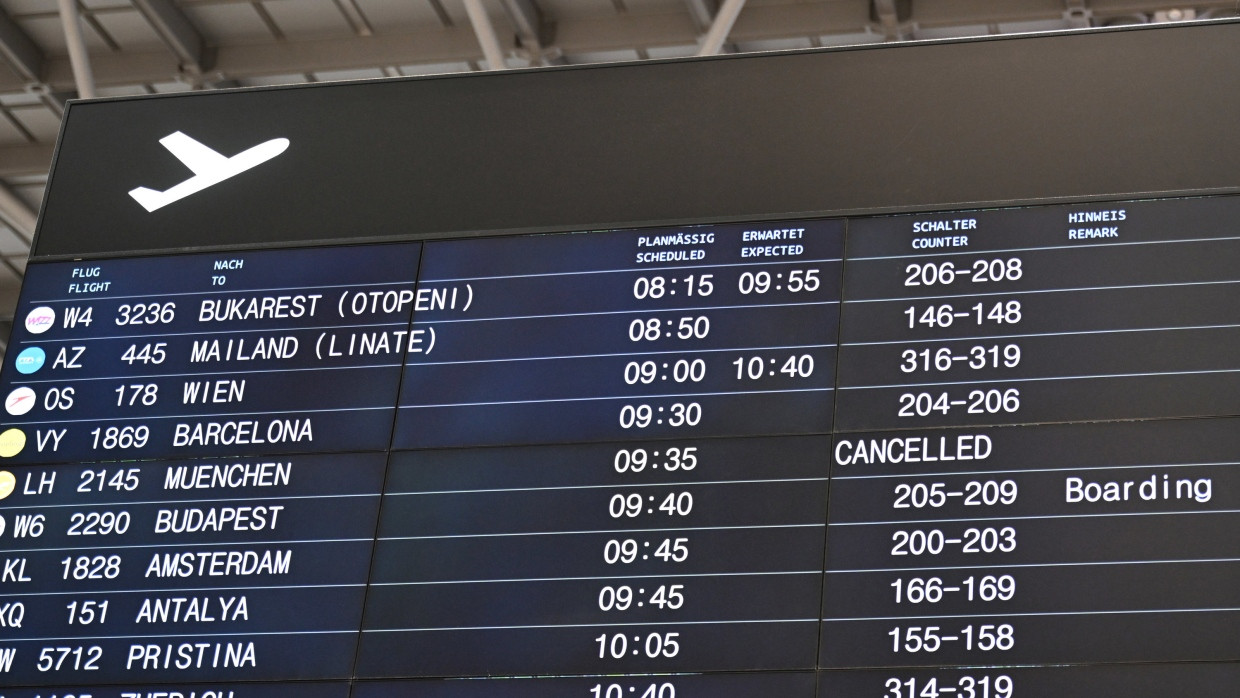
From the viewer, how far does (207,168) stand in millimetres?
7363

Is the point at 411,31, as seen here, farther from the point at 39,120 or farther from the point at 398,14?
the point at 39,120

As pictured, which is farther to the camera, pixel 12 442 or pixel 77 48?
pixel 77 48

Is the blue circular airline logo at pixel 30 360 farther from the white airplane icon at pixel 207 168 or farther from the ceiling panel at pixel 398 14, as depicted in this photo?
the ceiling panel at pixel 398 14

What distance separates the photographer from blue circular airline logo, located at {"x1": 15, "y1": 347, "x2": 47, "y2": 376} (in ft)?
22.9

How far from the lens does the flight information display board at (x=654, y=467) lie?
5.56 meters

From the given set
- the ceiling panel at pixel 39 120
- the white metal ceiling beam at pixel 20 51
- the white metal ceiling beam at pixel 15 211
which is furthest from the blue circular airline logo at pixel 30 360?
the white metal ceiling beam at pixel 15 211

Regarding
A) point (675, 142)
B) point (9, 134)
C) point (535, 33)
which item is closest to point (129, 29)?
point (9, 134)

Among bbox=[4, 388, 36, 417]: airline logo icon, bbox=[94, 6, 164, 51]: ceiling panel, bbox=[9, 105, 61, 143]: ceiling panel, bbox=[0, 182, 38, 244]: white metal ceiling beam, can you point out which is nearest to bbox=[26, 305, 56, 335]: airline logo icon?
bbox=[4, 388, 36, 417]: airline logo icon

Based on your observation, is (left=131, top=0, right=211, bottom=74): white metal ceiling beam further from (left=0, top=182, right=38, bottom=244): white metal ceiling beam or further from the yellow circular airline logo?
the yellow circular airline logo

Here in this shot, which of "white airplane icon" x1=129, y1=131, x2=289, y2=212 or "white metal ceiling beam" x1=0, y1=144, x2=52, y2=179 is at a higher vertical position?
"white metal ceiling beam" x1=0, y1=144, x2=52, y2=179

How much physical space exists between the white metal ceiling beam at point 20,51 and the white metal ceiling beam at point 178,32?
1102mm

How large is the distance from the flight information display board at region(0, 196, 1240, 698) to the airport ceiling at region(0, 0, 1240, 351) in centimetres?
598

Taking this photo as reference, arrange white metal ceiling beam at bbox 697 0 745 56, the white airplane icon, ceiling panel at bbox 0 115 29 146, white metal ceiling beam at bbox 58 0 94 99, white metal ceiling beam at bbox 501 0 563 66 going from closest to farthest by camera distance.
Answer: the white airplane icon < white metal ceiling beam at bbox 697 0 745 56 < white metal ceiling beam at bbox 58 0 94 99 < white metal ceiling beam at bbox 501 0 563 66 < ceiling panel at bbox 0 115 29 146

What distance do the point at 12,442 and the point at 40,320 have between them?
0.54m
